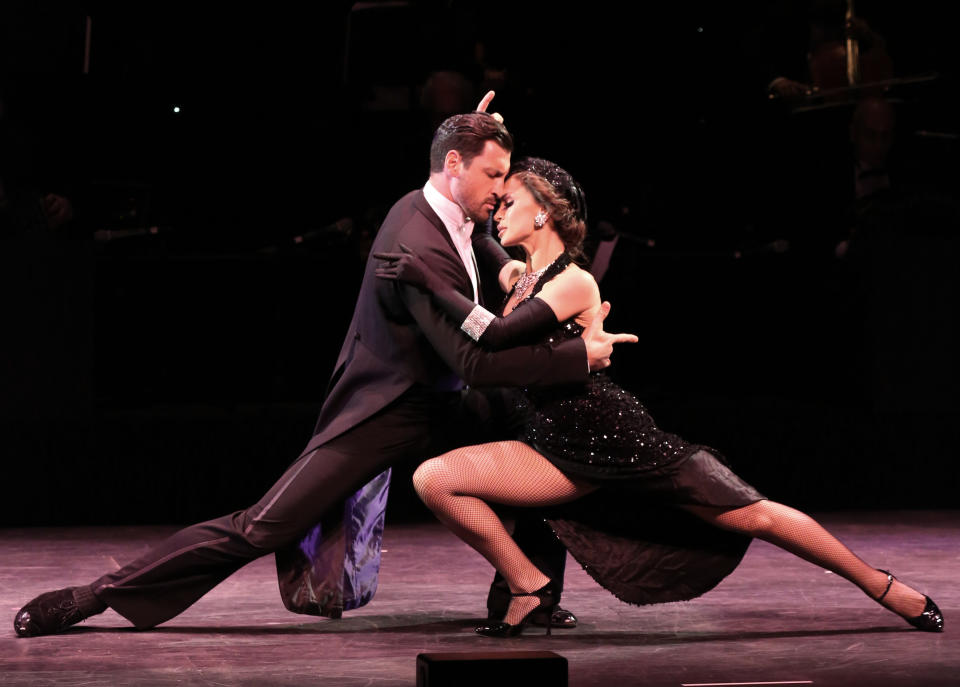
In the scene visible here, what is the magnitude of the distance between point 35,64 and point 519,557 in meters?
4.68

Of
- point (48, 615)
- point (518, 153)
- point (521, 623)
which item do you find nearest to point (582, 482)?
point (521, 623)

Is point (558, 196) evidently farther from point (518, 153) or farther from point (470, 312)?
point (518, 153)

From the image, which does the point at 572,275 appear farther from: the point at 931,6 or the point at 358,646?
the point at 931,6

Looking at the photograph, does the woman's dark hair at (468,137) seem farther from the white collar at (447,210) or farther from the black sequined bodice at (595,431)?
the black sequined bodice at (595,431)

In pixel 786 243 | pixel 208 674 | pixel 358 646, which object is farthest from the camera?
pixel 786 243

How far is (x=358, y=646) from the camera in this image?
354 cm

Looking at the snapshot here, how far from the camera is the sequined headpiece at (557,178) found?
12.0 feet

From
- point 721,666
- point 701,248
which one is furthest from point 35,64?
point 721,666

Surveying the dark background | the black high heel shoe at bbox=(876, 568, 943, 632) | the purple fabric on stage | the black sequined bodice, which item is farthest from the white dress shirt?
the dark background

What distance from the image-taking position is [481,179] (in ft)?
12.0

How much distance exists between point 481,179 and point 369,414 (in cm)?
67

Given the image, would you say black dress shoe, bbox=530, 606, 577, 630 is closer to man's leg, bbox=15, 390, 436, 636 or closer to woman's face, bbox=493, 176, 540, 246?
man's leg, bbox=15, 390, 436, 636

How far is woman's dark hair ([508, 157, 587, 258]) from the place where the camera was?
3664 millimetres

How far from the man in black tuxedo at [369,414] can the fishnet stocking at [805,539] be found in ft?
1.67
